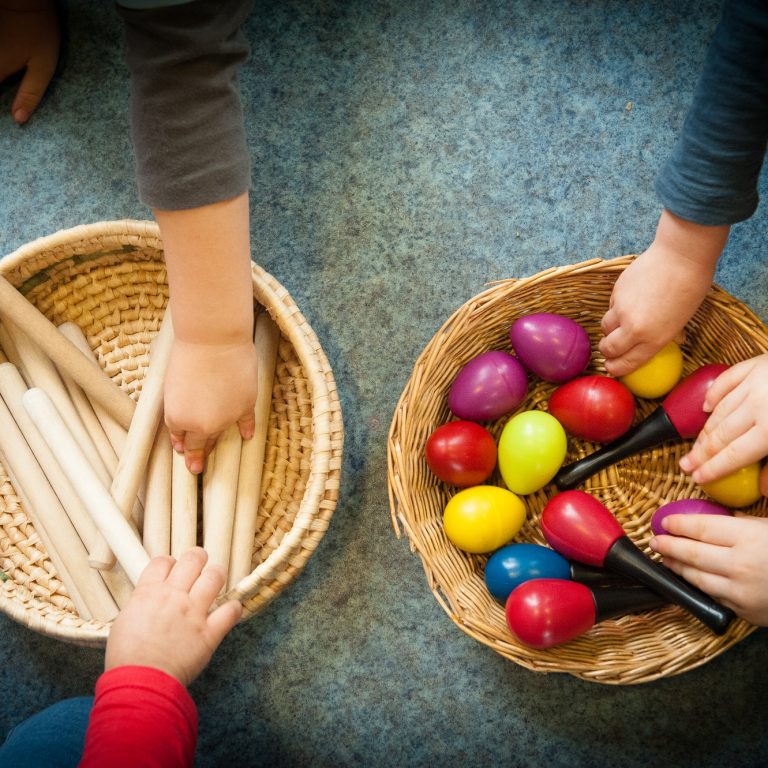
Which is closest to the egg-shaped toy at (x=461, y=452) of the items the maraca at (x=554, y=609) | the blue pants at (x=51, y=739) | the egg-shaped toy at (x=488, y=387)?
the egg-shaped toy at (x=488, y=387)

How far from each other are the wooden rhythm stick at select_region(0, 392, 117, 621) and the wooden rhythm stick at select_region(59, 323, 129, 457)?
0.08 metres

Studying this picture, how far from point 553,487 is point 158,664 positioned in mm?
441

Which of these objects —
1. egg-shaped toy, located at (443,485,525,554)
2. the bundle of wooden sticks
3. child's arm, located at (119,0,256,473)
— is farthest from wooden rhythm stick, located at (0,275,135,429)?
egg-shaped toy, located at (443,485,525,554)

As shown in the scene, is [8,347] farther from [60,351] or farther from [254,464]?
[254,464]

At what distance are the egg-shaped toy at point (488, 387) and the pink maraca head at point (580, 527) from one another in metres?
0.11

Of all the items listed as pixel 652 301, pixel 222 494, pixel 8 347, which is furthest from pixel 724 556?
pixel 8 347

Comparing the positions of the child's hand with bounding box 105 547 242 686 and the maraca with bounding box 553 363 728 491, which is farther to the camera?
the maraca with bounding box 553 363 728 491

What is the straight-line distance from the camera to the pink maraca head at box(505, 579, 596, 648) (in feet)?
2.28

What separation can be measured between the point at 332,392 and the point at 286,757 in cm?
46

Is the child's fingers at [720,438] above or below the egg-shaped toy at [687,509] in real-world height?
above

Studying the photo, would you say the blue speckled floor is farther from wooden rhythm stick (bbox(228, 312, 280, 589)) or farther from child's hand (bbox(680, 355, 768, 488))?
child's hand (bbox(680, 355, 768, 488))

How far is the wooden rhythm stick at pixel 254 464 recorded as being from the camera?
31.1 inches

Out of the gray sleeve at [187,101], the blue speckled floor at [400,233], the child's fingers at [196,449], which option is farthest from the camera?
the blue speckled floor at [400,233]

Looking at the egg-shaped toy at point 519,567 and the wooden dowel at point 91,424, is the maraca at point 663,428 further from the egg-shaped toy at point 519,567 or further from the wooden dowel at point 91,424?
the wooden dowel at point 91,424
